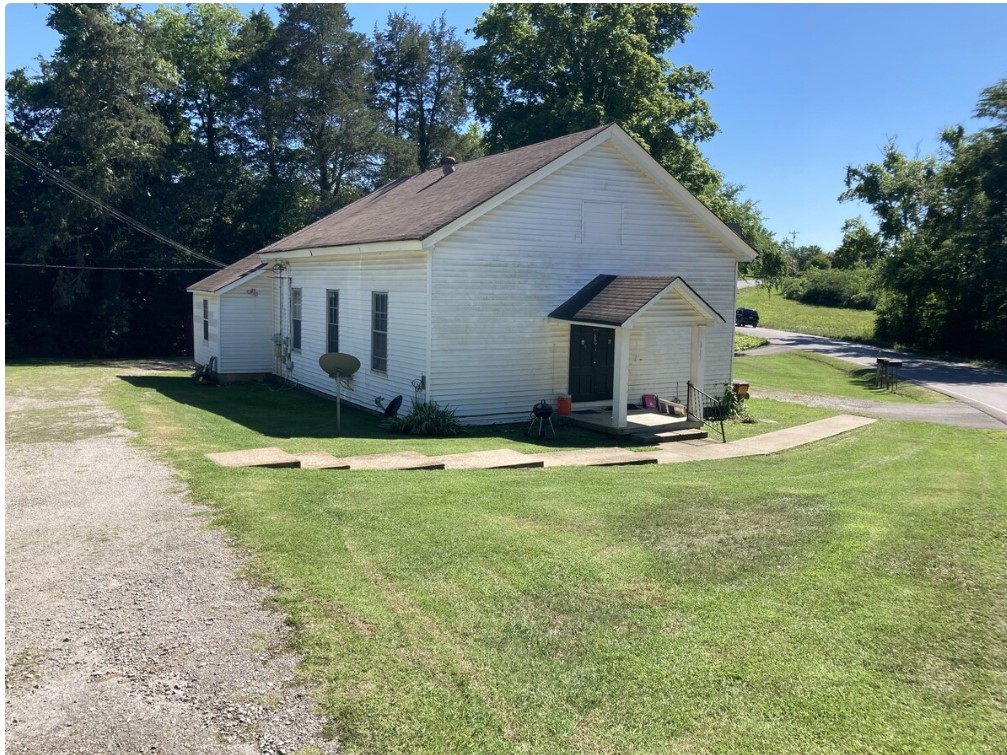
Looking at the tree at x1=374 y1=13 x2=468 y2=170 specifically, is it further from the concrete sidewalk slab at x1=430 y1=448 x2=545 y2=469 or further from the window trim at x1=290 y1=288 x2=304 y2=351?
the concrete sidewalk slab at x1=430 y1=448 x2=545 y2=469

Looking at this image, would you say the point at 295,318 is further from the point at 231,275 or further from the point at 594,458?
the point at 594,458

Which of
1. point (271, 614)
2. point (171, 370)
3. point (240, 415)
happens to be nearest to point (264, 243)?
point (171, 370)

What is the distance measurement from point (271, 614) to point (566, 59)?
3171cm

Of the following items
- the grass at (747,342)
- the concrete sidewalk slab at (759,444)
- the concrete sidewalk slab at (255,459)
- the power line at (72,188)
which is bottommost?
the concrete sidewalk slab at (759,444)

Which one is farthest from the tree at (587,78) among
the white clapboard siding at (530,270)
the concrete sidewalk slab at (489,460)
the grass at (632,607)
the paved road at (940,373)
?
the grass at (632,607)

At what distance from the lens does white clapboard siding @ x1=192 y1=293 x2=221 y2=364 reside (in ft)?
73.9

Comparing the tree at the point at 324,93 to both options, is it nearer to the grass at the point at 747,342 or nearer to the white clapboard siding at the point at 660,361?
the grass at the point at 747,342

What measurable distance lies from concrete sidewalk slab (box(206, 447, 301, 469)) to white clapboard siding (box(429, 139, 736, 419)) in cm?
466

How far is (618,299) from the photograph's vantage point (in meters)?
15.4

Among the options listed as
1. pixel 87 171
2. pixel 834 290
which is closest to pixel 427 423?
pixel 87 171

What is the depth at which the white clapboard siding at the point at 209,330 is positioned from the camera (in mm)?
22531

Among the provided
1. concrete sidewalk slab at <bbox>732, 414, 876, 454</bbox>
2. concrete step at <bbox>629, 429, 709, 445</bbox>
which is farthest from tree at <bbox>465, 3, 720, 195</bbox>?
concrete step at <bbox>629, 429, 709, 445</bbox>

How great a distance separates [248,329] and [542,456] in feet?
43.9

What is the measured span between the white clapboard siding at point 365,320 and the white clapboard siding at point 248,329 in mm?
1672
